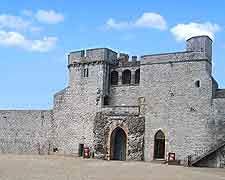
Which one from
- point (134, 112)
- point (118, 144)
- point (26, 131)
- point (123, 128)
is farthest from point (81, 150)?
point (26, 131)

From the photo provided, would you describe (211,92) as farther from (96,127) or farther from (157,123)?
(96,127)

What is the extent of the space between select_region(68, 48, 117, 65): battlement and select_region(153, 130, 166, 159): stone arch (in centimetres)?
736

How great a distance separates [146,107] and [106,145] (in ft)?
13.5

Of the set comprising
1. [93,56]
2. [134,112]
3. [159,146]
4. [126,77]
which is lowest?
[159,146]

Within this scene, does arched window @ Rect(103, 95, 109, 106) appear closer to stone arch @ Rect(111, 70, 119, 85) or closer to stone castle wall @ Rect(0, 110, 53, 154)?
stone arch @ Rect(111, 70, 119, 85)

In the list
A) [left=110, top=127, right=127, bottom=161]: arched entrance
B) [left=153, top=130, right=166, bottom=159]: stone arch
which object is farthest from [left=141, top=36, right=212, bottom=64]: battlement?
[left=110, top=127, right=127, bottom=161]: arched entrance

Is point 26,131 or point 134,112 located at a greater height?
point 134,112

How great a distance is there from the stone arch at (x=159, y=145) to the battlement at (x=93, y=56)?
736cm

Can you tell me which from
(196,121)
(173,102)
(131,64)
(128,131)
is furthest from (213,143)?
(131,64)

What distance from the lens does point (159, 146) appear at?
29562 mm

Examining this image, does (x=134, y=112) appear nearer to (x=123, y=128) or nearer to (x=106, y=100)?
(x=123, y=128)

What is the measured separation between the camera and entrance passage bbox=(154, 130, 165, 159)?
29.4 m

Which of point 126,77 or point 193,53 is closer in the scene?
point 193,53

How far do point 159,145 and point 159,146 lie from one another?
7cm
